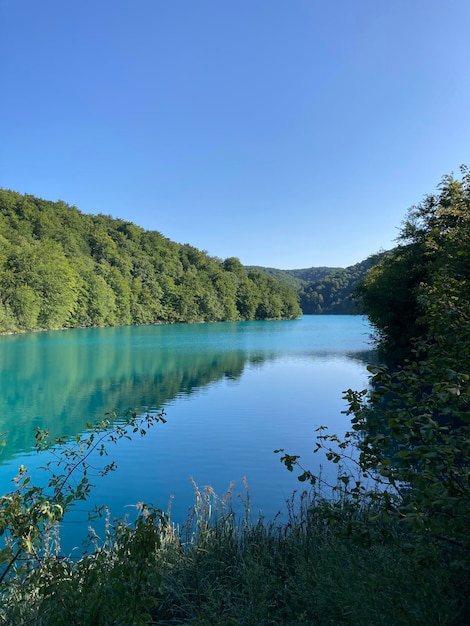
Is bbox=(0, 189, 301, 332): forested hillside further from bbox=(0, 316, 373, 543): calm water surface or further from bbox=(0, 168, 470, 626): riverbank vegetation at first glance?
bbox=(0, 168, 470, 626): riverbank vegetation

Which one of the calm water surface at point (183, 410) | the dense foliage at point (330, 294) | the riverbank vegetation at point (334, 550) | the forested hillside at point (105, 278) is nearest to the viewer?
the riverbank vegetation at point (334, 550)

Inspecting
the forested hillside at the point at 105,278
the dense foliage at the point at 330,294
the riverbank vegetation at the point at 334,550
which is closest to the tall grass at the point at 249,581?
the riverbank vegetation at the point at 334,550

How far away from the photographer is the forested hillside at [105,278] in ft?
180

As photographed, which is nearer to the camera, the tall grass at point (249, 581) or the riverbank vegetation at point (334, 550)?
the riverbank vegetation at point (334, 550)

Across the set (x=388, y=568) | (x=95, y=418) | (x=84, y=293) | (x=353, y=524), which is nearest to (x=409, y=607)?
(x=353, y=524)

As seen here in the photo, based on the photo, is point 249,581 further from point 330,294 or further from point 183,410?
point 330,294

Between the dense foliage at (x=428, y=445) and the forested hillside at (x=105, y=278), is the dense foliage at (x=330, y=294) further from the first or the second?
the dense foliage at (x=428, y=445)

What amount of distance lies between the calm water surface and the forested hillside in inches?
1097

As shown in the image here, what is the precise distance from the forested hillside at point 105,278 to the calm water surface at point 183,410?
91.4 ft

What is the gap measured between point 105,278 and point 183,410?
64.0 metres

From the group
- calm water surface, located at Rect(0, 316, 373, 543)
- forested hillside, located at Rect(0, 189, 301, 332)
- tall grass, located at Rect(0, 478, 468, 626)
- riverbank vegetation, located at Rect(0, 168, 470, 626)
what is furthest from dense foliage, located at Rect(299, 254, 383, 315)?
riverbank vegetation, located at Rect(0, 168, 470, 626)

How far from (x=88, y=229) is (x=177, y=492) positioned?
82.4 metres

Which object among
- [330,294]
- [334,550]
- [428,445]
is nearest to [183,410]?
[334,550]

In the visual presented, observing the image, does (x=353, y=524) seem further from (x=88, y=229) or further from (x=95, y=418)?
(x=88, y=229)
